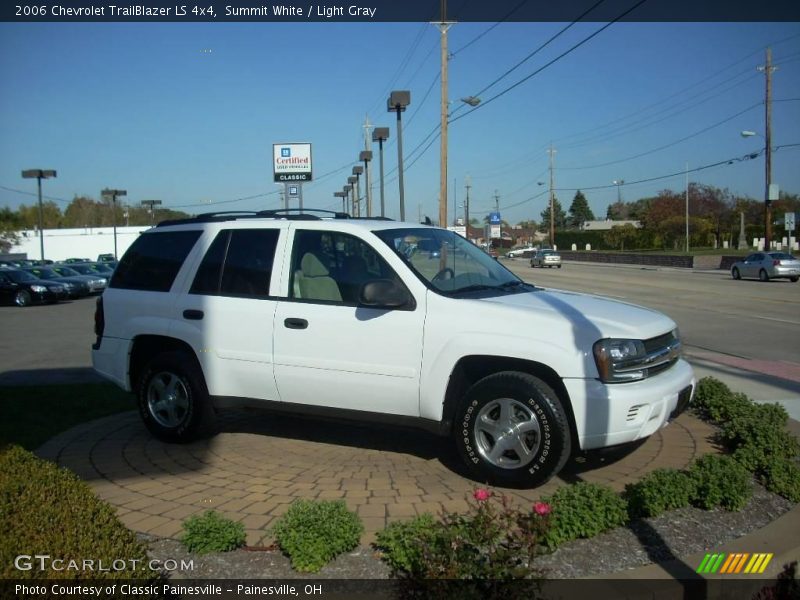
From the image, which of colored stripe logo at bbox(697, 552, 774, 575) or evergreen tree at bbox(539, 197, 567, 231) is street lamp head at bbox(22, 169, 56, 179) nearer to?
colored stripe logo at bbox(697, 552, 774, 575)

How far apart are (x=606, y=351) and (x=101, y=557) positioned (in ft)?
10.2

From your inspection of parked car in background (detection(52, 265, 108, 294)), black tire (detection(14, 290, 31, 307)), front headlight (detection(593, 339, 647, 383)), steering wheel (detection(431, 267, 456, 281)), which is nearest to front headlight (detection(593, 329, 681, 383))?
front headlight (detection(593, 339, 647, 383))

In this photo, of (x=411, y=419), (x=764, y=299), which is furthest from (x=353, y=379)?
(x=764, y=299)

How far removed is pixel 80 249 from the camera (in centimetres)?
8144

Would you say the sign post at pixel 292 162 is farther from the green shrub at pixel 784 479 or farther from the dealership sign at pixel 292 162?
the green shrub at pixel 784 479

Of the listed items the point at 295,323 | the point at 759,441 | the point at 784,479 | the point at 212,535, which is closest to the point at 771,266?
the point at 759,441

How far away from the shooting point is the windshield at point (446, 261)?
5.21m

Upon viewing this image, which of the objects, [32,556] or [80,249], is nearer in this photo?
[32,556]

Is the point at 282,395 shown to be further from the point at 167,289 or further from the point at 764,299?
the point at 764,299

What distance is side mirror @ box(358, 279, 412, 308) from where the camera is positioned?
187 inches

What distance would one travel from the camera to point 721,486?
4262 mm

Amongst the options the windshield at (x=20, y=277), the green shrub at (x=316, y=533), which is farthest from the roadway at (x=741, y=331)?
the windshield at (x=20, y=277)

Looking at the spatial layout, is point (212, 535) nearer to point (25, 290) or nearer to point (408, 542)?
point (408, 542)

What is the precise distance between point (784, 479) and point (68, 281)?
28.9m
